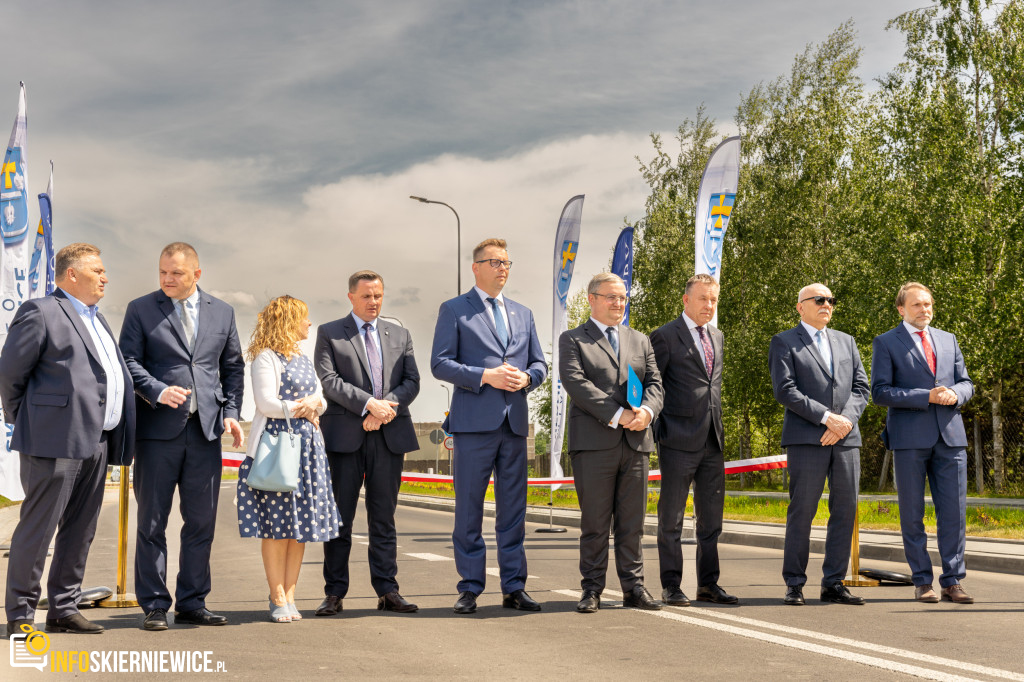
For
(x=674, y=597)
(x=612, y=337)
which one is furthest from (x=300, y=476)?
(x=674, y=597)

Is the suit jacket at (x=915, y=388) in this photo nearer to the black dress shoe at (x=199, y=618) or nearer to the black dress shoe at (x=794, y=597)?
the black dress shoe at (x=794, y=597)

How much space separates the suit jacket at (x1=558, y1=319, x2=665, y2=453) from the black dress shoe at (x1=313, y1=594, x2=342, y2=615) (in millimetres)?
1896

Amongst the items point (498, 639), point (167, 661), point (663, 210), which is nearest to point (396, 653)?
point (498, 639)

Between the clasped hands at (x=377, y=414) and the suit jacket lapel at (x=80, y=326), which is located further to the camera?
the clasped hands at (x=377, y=414)

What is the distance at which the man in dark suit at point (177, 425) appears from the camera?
233 inches

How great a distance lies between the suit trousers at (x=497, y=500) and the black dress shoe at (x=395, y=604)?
0.37 meters

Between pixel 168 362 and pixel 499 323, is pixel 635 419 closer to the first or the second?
pixel 499 323

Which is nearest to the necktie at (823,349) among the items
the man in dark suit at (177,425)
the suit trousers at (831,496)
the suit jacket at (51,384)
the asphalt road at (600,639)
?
the suit trousers at (831,496)

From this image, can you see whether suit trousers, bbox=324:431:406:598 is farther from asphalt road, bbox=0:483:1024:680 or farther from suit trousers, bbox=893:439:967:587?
suit trousers, bbox=893:439:967:587

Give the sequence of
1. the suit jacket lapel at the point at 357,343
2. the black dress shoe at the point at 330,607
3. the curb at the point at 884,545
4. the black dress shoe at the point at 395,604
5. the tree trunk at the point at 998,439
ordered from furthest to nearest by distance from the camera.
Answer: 1. the tree trunk at the point at 998,439
2. the curb at the point at 884,545
3. the suit jacket lapel at the point at 357,343
4. the black dress shoe at the point at 395,604
5. the black dress shoe at the point at 330,607

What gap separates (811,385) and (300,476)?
3.79m

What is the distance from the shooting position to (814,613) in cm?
648

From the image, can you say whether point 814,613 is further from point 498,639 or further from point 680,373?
point 498,639

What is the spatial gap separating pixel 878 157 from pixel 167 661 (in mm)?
28791
